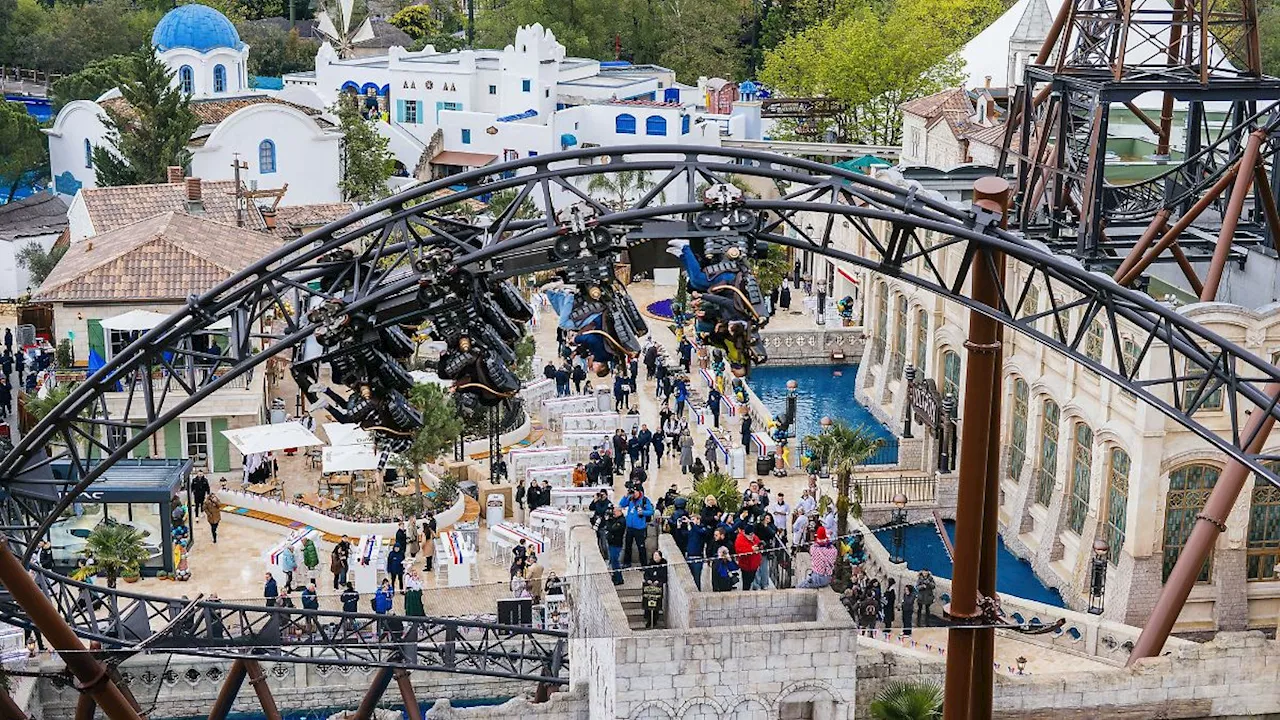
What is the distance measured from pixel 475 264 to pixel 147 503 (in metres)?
16.8

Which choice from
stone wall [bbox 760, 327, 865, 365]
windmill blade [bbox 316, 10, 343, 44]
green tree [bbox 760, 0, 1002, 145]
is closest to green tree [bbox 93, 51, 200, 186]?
stone wall [bbox 760, 327, 865, 365]

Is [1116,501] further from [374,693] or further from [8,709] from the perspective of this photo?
[8,709]

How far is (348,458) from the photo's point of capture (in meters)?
34.8

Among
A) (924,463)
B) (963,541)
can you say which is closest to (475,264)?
(963,541)

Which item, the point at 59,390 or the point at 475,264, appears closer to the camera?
the point at 475,264

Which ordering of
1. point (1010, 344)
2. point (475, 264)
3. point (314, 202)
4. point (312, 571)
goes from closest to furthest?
point (475, 264) → point (312, 571) → point (1010, 344) → point (314, 202)

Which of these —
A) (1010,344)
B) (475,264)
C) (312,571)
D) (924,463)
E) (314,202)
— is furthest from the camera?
(314,202)

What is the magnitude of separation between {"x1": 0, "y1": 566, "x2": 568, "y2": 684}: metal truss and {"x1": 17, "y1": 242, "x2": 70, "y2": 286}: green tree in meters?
26.6

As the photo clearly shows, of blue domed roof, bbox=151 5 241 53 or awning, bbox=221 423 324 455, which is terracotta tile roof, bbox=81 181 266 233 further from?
blue domed roof, bbox=151 5 241 53

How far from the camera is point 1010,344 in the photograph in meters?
35.3

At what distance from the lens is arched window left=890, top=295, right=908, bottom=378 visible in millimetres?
42812

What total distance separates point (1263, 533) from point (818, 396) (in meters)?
15.9

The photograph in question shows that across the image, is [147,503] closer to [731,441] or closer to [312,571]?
[312,571]

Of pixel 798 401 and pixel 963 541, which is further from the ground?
pixel 963 541
